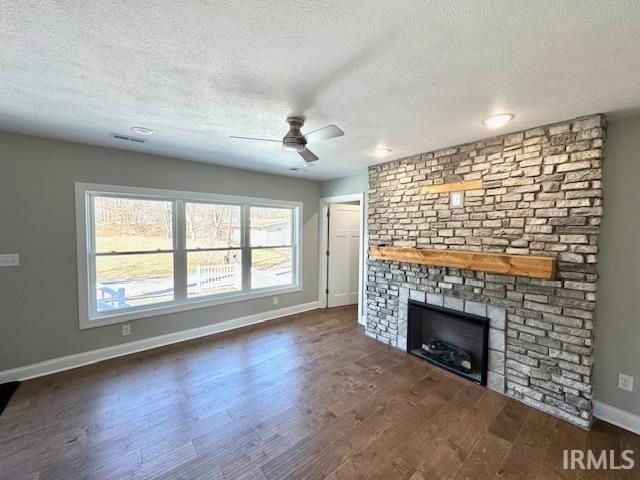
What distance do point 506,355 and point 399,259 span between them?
1.44 meters

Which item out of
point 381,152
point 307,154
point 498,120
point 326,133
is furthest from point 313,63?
point 381,152

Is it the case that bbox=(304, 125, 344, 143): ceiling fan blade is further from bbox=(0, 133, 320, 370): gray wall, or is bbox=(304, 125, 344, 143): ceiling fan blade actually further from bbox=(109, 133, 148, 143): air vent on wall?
bbox=(0, 133, 320, 370): gray wall

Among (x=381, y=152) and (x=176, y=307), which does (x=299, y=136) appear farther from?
(x=176, y=307)

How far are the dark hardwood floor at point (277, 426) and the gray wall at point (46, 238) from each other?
378mm

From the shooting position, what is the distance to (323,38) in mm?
1323

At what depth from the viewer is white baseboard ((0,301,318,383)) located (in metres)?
2.74

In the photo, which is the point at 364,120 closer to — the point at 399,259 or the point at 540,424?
the point at 399,259

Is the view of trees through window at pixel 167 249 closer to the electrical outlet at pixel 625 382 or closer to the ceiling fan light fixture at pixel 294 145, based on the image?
the ceiling fan light fixture at pixel 294 145

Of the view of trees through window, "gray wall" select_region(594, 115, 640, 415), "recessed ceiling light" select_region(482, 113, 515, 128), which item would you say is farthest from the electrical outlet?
the view of trees through window

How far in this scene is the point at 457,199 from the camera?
294 centimetres

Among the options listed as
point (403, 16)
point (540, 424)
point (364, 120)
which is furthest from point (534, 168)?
point (540, 424)

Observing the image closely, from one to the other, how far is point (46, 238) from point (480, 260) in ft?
14.9

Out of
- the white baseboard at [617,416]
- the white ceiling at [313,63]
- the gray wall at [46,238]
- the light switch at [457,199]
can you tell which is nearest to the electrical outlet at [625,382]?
the white baseboard at [617,416]

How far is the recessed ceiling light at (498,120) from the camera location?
2.15m
